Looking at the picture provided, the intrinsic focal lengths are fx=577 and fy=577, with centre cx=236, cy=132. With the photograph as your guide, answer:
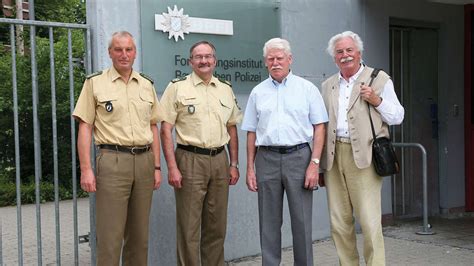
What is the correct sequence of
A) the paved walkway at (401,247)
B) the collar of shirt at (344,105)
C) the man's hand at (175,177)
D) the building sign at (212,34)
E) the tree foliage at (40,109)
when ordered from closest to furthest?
the collar of shirt at (344,105)
the man's hand at (175,177)
the building sign at (212,34)
the paved walkway at (401,247)
the tree foliage at (40,109)

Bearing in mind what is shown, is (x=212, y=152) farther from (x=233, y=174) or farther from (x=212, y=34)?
(x=212, y=34)

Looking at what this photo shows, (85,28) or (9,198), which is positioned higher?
(85,28)

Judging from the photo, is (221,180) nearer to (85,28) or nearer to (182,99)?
(182,99)

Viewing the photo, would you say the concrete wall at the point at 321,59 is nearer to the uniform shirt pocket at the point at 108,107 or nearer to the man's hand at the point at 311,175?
the uniform shirt pocket at the point at 108,107

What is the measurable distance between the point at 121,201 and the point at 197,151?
692 millimetres

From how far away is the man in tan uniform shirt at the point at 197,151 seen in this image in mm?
4285

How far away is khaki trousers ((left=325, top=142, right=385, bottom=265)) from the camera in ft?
13.5

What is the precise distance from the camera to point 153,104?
418cm

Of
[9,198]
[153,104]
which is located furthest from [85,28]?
[9,198]

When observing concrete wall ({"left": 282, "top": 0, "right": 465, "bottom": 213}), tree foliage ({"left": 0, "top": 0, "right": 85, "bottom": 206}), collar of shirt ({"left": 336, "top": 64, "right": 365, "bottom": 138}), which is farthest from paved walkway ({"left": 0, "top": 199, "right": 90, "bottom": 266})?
concrete wall ({"left": 282, "top": 0, "right": 465, "bottom": 213})

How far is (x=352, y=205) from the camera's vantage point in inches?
166

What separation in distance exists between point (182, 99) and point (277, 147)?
0.79 meters

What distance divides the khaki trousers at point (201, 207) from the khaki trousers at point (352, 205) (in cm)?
83

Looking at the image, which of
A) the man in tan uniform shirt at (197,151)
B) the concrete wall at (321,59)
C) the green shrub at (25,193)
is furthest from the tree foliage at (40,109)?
the man in tan uniform shirt at (197,151)
